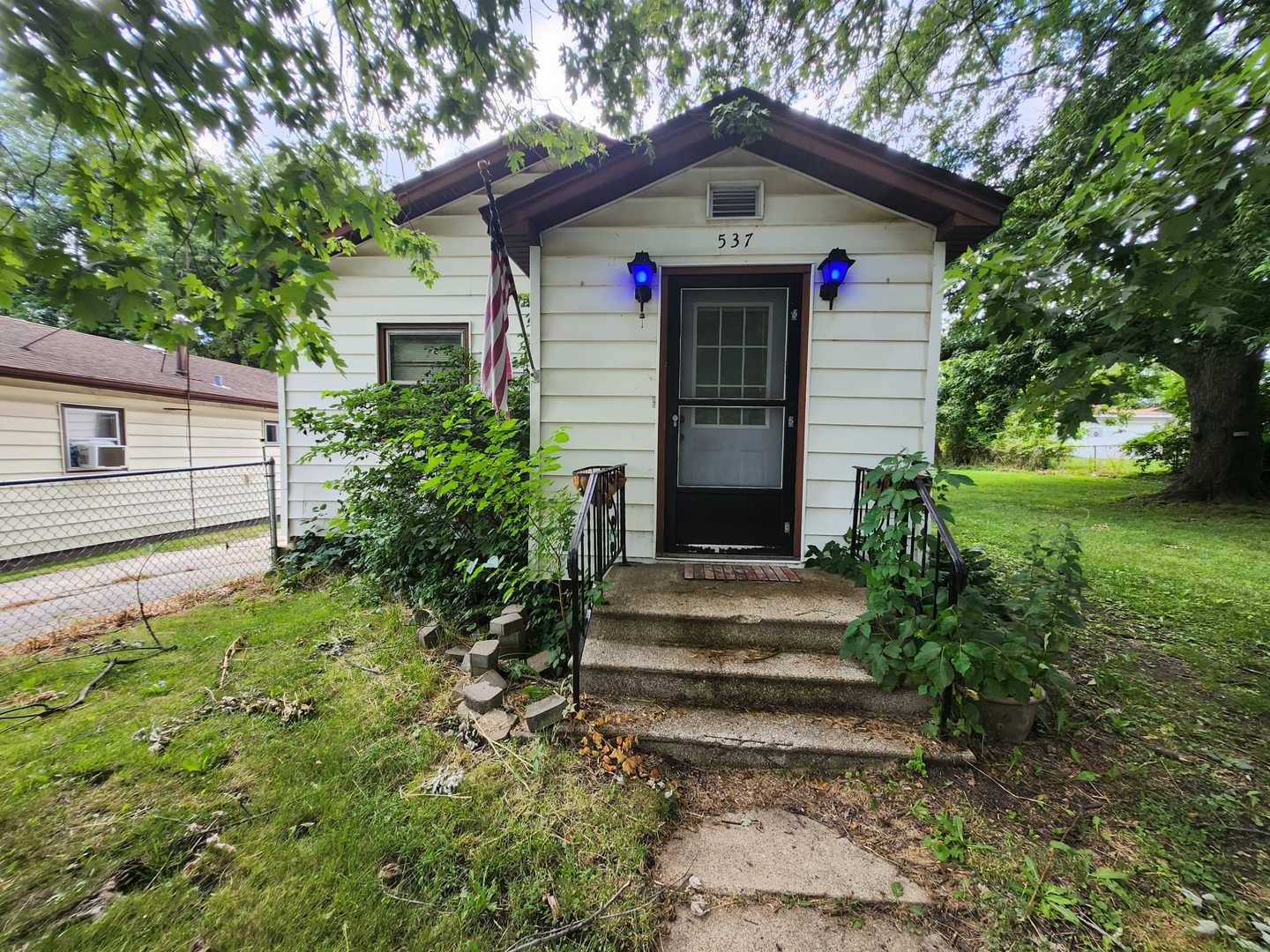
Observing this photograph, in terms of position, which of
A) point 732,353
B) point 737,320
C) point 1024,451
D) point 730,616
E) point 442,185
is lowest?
point 730,616

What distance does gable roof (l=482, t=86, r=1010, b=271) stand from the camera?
2.97m

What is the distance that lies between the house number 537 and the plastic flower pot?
3.21 m

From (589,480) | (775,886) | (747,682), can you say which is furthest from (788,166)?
(775,886)

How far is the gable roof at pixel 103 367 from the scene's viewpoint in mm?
6414

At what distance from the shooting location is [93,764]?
6.95 ft

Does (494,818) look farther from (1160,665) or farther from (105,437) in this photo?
(105,437)

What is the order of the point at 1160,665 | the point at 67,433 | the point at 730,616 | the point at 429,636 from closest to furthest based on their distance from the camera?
the point at 730,616 → the point at 1160,665 → the point at 429,636 → the point at 67,433

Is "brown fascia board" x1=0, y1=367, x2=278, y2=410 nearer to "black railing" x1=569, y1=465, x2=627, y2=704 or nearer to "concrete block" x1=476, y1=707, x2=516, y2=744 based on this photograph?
"black railing" x1=569, y1=465, x2=627, y2=704

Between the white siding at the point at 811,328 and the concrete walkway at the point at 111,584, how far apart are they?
15.0 ft

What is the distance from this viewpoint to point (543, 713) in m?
2.29

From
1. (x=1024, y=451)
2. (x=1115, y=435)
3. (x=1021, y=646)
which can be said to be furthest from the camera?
(x=1115, y=435)

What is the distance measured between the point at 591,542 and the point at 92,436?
369 inches

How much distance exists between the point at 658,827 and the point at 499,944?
66 cm

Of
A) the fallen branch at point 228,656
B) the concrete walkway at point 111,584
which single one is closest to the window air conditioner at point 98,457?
the concrete walkway at point 111,584
